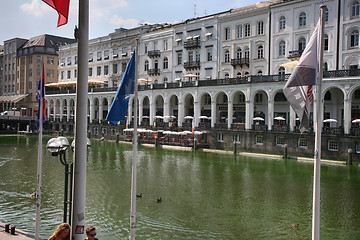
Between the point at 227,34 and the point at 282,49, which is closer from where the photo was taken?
the point at 282,49

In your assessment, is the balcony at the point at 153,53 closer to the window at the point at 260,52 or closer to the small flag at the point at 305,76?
the window at the point at 260,52

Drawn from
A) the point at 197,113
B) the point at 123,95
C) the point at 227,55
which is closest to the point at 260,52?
the point at 227,55

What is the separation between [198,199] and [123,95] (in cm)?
1201

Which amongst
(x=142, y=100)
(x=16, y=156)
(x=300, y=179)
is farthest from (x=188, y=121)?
(x=300, y=179)

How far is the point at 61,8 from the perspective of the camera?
5.81 m

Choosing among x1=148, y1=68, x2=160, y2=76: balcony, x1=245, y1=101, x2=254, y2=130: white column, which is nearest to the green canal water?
x1=245, y1=101, x2=254, y2=130: white column

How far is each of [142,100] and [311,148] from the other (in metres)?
33.3

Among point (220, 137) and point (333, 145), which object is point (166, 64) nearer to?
point (220, 137)

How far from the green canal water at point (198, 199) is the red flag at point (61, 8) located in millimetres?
11472

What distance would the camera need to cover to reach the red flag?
18.7 feet

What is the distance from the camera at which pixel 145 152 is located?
46.5 m

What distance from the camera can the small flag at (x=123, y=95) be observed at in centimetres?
1145

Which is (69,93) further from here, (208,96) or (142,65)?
(208,96)

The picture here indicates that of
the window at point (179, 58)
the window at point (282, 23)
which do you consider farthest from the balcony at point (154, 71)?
the window at point (282, 23)
